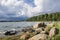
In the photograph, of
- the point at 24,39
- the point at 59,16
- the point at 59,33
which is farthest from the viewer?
the point at 59,16

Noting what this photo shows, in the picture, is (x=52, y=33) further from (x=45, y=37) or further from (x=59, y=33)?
(x=45, y=37)

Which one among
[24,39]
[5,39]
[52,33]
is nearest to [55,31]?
[52,33]

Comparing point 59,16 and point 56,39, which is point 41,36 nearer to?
point 56,39

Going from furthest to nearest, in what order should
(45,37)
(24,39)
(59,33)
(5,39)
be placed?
(5,39) < (24,39) < (59,33) < (45,37)

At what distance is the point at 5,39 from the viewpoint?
32125 mm

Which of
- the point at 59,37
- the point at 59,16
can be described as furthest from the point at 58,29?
the point at 59,16

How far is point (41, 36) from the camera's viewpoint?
23062 mm

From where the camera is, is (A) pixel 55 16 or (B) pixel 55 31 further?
(A) pixel 55 16

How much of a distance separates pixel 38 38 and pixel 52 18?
17569cm

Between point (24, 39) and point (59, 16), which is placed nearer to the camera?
point (24, 39)

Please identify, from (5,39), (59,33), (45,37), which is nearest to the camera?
(45,37)

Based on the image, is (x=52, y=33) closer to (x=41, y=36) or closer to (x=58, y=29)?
(x=58, y=29)

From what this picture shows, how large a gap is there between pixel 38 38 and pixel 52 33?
171 inches

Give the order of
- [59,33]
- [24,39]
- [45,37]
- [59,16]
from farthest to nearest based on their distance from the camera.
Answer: [59,16], [24,39], [59,33], [45,37]
